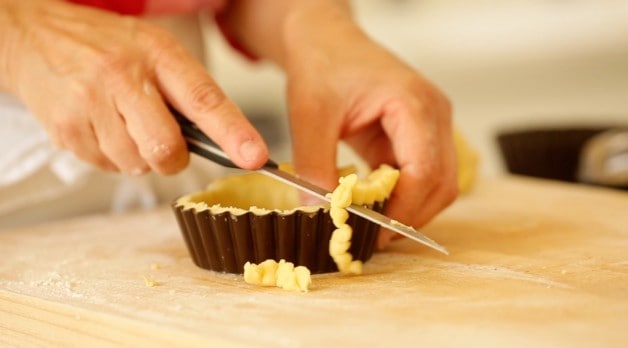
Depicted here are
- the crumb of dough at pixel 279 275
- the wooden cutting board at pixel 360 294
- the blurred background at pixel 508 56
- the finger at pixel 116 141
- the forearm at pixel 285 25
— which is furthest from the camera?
the blurred background at pixel 508 56

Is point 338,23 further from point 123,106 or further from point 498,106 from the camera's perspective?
point 498,106

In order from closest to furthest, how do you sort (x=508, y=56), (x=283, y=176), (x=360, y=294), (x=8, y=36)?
(x=360, y=294) < (x=283, y=176) < (x=8, y=36) < (x=508, y=56)

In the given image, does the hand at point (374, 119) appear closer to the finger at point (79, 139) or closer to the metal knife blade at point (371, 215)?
the metal knife blade at point (371, 215)

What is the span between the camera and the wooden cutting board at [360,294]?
54 cm

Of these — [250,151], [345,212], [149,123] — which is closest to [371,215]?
[345,212]

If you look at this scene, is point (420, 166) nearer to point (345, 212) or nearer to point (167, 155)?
point (345, 212)

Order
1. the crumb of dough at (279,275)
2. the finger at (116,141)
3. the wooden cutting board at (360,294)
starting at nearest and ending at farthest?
1. the wooden cutting board at (360,294)
2. the crumb of dough at (279,275)
3. the finger at (116,141)

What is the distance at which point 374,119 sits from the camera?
0.92m

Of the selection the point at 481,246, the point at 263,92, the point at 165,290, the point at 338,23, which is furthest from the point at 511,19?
the point at 165,290

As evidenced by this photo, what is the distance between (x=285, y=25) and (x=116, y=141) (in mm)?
373

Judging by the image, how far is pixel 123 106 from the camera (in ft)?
2.55

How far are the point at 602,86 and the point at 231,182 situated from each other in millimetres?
2609

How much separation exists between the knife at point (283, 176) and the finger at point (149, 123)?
0.02 metres

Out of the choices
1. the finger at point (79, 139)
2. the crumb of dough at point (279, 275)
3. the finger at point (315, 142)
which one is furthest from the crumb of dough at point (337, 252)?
the finger at point (79, 139)
